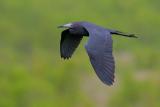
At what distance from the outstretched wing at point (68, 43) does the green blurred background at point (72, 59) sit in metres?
19.0

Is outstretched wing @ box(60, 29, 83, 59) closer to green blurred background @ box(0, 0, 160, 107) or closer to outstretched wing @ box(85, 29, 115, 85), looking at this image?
outstretched wing @ box(85, 29, 115, 85)

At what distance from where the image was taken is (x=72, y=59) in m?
37.0

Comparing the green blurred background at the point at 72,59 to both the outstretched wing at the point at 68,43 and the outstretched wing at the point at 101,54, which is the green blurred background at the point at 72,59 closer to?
the outstretched wing at the point at 68,43

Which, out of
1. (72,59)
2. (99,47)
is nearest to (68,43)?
(99,47)

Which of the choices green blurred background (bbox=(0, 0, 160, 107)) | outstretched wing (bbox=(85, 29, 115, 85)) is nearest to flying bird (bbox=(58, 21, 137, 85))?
outstretched wing (bbox=(85, 29, 115, 85))

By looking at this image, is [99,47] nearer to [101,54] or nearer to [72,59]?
[101,54]

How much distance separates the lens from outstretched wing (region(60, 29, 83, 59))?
432 inches

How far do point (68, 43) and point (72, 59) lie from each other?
26003mm

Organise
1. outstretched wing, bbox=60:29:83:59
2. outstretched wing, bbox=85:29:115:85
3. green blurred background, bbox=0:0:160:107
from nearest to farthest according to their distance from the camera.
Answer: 1. outstretched wing, bbox=85:29:115:85
2. outstretched wing, bbox=60:29:83:59
3. green blurred background, bbox=0:0:160:107

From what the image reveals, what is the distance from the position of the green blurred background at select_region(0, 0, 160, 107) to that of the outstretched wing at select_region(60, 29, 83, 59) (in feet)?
62.2

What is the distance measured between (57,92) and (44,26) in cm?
2514

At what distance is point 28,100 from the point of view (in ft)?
101

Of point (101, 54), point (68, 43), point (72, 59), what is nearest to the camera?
point (101, 54)

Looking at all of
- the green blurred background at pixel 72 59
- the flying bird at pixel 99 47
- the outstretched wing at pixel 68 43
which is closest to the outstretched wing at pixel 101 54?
the flying bird at pixel 99 47
